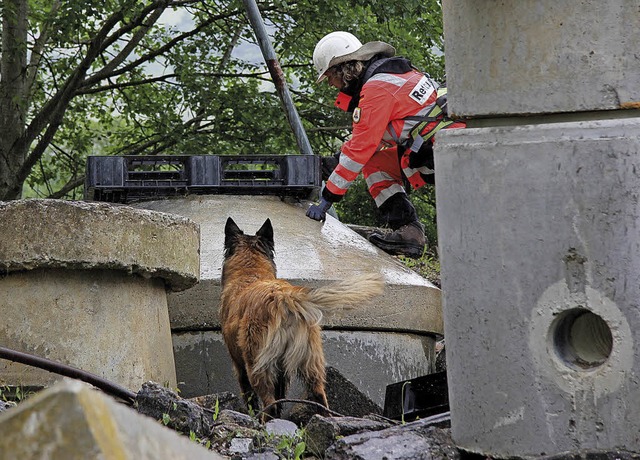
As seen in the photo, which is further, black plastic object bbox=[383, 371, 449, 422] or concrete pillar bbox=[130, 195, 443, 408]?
concrete pillar bbox=[130, 195, 443, 408]

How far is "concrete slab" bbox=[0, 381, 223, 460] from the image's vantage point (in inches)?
60.6

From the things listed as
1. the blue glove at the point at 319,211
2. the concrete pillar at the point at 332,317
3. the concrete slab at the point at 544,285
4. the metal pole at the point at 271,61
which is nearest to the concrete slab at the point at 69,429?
the concrete slab at the point at 544,285

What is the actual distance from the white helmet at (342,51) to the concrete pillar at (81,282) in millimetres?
2930

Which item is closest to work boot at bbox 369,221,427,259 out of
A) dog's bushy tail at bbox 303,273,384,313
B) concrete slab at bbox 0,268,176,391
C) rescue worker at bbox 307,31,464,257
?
rescue worker at bbox 307,31,464,257

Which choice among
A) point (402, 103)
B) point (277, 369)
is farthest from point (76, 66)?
point (277, 369)

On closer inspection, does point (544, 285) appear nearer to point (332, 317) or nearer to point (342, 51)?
point (332, 317)

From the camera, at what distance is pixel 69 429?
1545mm

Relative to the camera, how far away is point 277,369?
6016 mm

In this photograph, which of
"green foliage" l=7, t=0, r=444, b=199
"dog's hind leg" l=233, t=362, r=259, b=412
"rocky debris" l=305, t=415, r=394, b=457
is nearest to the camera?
"rocky debris" l=305, t=415, r=394, b=457

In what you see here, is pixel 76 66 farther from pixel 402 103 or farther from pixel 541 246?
pixel 541 246

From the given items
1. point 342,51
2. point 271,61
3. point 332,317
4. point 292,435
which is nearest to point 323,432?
point 292,435

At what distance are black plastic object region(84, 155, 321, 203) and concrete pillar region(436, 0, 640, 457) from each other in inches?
163

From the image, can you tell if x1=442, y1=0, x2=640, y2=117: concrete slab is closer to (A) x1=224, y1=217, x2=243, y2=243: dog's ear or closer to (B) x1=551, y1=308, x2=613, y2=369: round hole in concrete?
(B) x1=551, y1=308, x2=613, y2=369: round hole in concrete

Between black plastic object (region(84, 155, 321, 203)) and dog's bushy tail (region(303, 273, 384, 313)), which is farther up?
black plastic object (region(84, 155, 321, 203))
